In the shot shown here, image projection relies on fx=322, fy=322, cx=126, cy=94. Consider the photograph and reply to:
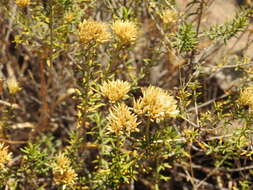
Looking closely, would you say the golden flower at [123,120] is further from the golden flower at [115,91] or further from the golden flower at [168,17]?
the golden flower at [168,17]

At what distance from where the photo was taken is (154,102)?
920 mm

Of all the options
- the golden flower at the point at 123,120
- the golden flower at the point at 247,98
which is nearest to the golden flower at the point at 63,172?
the golden flower at the point at 123,120

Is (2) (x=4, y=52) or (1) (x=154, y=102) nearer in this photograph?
(1) (x=154, y=102)

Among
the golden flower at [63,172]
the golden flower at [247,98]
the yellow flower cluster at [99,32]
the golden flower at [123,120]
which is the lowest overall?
the golden flower at [63,172]

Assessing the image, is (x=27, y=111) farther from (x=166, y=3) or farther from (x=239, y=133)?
(x=239, y=133)

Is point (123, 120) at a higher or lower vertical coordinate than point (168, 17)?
lower

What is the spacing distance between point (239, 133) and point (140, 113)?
15.4 inches

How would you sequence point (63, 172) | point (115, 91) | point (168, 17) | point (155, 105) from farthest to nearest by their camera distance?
1. point (168, 17)
2. point (63, 172)
3. point (115, 91)
4. point (155, 105)

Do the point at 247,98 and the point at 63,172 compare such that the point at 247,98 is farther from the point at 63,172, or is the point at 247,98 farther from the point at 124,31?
the point at 63,172

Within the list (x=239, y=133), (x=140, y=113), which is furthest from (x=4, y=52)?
(x=239, y=133)

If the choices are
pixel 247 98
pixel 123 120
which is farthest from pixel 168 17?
pixel 123 120

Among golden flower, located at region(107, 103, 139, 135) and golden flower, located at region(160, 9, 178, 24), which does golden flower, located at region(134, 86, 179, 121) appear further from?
golden flower, located at region(160, 9, 178, 24)

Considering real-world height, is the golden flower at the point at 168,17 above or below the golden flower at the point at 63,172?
above

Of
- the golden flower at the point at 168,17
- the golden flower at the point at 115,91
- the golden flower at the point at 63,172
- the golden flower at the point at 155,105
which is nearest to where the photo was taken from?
the golden flower at the point at 155,105
